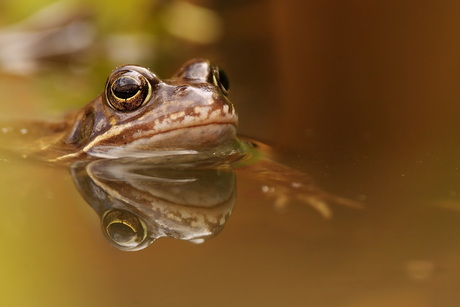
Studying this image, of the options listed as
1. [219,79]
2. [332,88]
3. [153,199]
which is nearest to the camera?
[153,199]

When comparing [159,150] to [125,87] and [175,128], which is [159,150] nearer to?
[175,128]

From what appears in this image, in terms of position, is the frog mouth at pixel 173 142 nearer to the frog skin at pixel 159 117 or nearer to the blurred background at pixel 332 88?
the frog skin at pixel 159 117

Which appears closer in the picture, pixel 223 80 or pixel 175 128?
pixel 175 128

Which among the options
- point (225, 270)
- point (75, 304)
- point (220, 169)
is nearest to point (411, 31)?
point (220, 169)

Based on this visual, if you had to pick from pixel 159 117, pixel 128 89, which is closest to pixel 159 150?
pixel 159 117

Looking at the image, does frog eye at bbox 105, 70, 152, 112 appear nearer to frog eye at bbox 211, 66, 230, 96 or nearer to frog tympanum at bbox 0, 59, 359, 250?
frog tympanum at bbox 0, 59, 359, 250

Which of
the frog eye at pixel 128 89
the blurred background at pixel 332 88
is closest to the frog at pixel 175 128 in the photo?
the frog eye at pixel 128 89

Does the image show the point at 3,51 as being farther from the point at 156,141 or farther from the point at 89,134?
the point at 156,141

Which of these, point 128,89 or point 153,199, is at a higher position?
point 128,89
